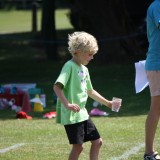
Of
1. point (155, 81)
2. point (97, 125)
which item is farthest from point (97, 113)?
point (155, 81)

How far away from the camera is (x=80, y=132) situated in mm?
6793

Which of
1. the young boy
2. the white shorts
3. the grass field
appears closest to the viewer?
the young boy

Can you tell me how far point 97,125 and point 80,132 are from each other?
13.2 feet

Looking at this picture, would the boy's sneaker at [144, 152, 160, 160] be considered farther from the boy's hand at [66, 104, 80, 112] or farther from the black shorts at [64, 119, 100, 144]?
the boy's hand at [66, 104, 80, 112]

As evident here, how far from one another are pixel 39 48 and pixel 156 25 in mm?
19841

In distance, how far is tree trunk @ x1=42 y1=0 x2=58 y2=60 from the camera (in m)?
23.1

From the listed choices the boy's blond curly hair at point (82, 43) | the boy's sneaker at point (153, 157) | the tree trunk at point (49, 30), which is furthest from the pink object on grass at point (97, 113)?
the tree trunk at point (49, 30)

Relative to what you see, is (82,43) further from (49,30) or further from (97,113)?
(49,30)

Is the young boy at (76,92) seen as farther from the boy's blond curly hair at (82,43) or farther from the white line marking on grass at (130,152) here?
the white line marking on grass at (130,152)

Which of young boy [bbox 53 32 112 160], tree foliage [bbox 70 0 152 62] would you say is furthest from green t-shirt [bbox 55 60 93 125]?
tree foliage [bbox 70 0 152 62]

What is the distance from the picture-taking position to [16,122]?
11.4 m

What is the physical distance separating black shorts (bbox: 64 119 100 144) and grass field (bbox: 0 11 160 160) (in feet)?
4.38

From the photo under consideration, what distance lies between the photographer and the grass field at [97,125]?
859 cm

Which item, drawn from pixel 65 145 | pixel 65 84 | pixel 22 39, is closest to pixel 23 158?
pixel 65 145
